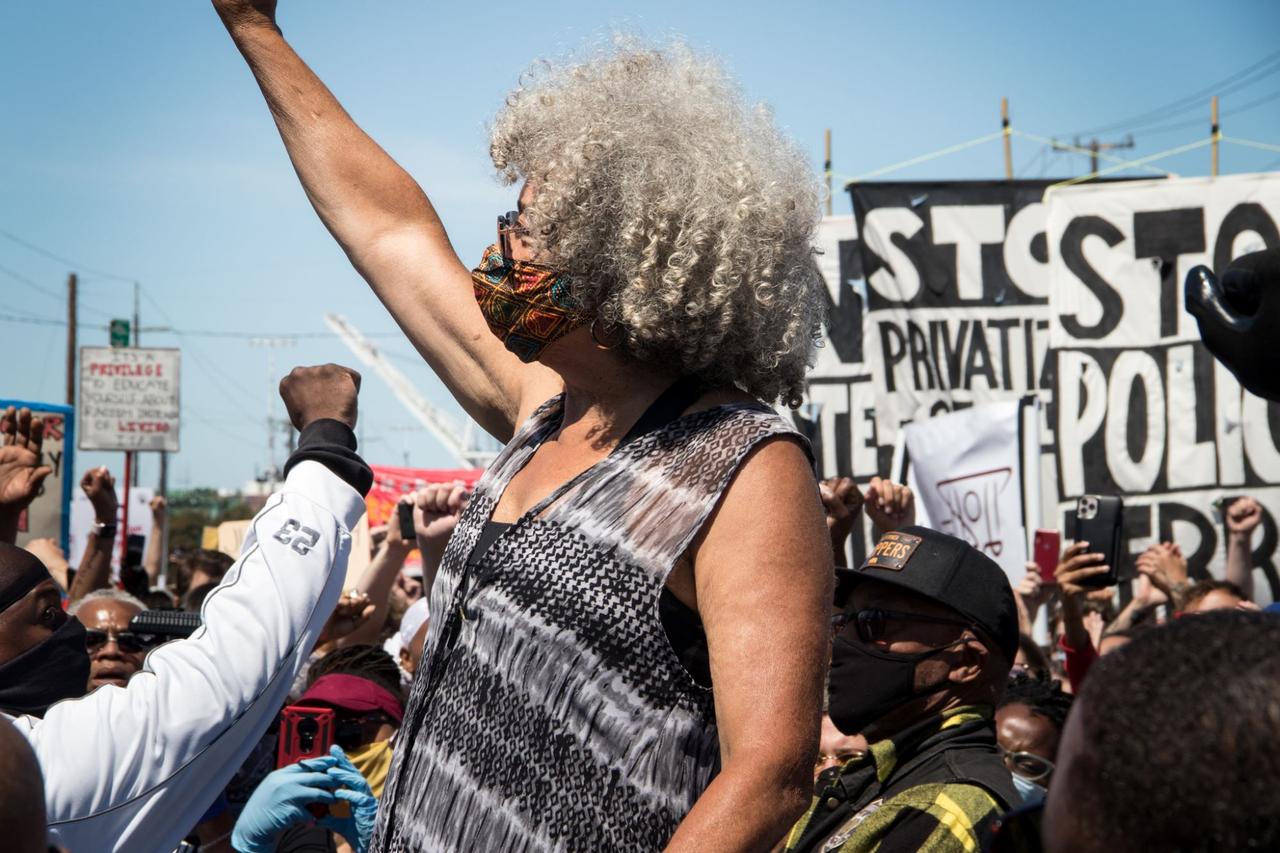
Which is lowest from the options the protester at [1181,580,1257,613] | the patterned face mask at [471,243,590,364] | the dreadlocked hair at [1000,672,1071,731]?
the dreadlocked hair at [1000,672,1071,731]

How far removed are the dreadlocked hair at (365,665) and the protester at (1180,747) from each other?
3700mm

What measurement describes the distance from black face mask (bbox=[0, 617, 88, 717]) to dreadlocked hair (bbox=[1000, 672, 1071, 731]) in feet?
8.79

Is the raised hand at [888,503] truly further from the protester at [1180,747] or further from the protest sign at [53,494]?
the protest sign at [53,494]

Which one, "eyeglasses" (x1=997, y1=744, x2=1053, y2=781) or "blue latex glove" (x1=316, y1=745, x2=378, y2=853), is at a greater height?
"blue latex glove" (x1=316, y1=745, x2=378, y2=853)

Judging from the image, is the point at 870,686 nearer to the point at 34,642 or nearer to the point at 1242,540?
the point at 34,642

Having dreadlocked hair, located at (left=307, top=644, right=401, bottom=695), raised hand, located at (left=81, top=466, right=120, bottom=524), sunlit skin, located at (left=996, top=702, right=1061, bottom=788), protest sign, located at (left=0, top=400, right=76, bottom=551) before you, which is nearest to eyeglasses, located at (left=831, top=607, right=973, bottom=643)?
sunlit skin, located at (left=996, top=702, right=1061, bottom=788)

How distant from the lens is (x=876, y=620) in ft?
10.2

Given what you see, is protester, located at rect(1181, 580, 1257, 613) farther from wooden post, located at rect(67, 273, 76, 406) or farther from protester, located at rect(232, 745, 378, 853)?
wooden post, located at rect(67, 273, 76, 406)

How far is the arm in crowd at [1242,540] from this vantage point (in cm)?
701

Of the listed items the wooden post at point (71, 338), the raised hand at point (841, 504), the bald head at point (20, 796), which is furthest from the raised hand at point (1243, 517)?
the wooden post at point (71, 338)

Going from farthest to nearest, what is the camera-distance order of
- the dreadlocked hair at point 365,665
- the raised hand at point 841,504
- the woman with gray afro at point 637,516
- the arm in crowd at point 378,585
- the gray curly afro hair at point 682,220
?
the arm in crowd at point 378,585, the dreadlocked hair at point 365,665, the raised hand at point 841,504, the gray curly afro hair at point 682,220, the woman with gray afro at point 637,516

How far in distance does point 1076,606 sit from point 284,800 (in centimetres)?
346

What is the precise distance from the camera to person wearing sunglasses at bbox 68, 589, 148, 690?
4672 millimetres

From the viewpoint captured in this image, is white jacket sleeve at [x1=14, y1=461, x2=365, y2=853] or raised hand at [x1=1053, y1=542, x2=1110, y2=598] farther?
raised hand at [x1=1053, y1=542, x2=1110, y2=598]
